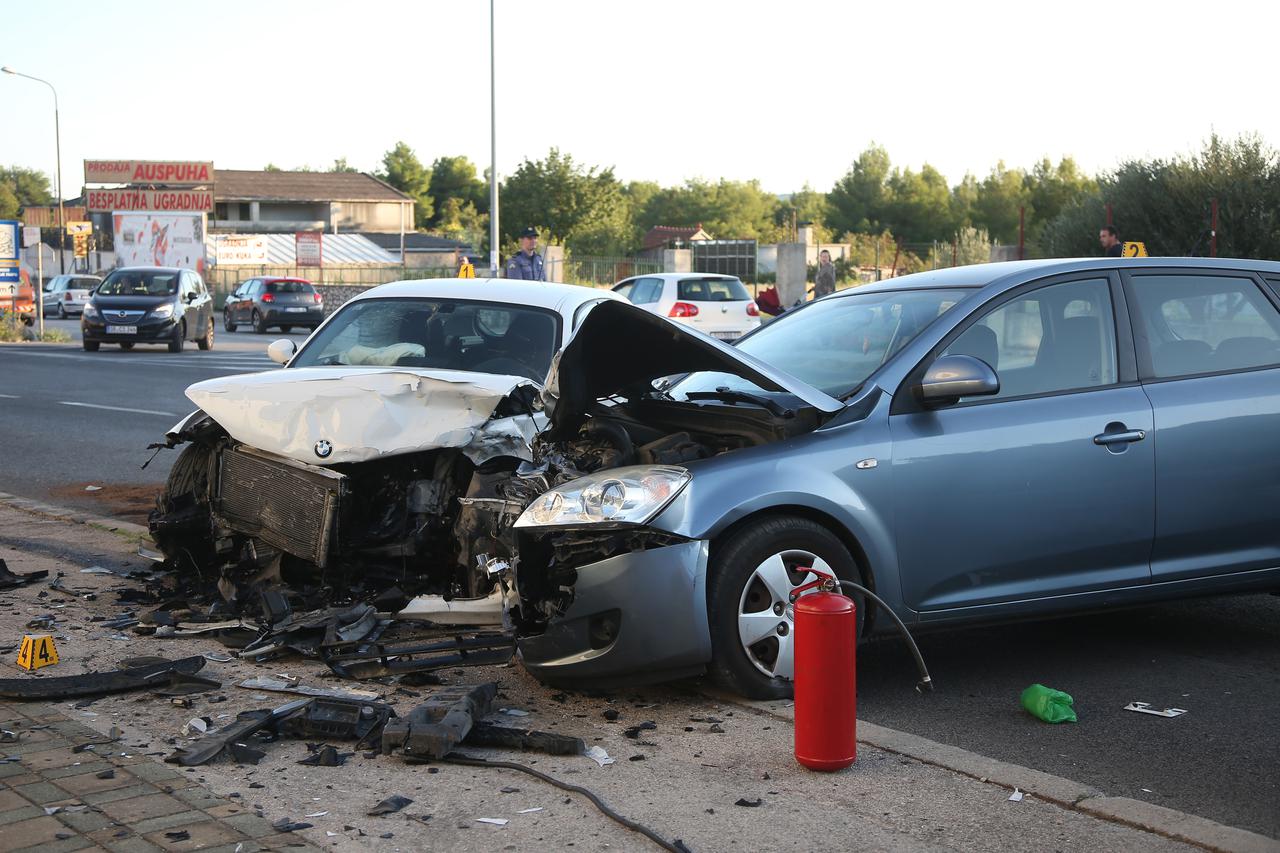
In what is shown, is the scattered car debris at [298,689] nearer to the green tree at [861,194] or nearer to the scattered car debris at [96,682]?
the scattered car debris at [96,682]

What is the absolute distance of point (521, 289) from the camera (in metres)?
7.83

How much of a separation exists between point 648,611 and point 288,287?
36620 millimetres

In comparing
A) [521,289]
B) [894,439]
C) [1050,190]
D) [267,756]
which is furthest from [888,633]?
[1050,190]

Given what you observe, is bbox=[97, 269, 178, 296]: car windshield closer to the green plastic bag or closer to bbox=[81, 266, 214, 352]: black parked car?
bbox=[81, 266, 214, 352]: black parked car

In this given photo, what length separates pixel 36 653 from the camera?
5.37 m

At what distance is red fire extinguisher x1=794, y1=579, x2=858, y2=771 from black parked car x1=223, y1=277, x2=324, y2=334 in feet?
118

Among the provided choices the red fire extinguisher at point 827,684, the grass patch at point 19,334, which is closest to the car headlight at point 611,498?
the red fire extinguisher at point 827,684

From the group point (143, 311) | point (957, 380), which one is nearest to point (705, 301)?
point (143, 311)

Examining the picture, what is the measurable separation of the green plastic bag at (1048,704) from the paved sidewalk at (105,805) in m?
2.68

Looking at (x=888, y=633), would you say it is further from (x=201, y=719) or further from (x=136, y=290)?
(x=136, y=290)

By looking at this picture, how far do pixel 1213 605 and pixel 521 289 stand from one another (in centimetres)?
408

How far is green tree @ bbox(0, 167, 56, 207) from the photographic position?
156m

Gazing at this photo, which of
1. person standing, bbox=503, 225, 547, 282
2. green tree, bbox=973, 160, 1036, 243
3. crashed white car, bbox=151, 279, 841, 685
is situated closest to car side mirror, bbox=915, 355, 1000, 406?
crashed white car, bbox=151, 279, 841, 685

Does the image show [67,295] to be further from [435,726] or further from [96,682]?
[435,726]
